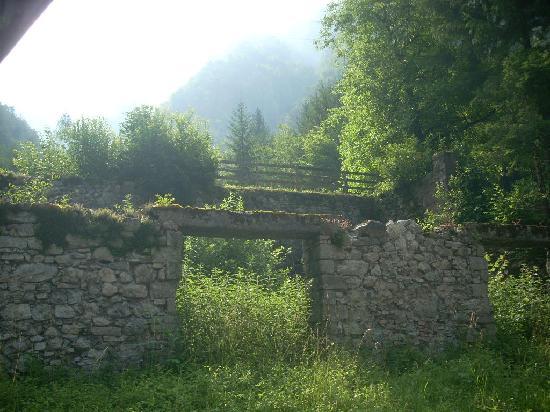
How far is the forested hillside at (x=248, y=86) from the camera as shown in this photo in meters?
106

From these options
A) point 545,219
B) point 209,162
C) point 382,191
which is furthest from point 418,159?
A: point 209,162

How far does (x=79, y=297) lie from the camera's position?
23.2ft

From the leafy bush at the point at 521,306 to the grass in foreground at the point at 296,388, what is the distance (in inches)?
67.8

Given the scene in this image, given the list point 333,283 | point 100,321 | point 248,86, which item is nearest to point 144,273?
point 100,321

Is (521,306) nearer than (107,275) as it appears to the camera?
No

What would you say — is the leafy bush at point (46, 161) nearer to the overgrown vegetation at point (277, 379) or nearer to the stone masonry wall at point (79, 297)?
the stone masonry wall at point (79, 297)

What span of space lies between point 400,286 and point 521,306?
8.85 feet

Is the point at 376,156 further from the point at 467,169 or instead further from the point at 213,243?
the point at 213,243

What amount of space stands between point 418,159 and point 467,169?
7.86 feet

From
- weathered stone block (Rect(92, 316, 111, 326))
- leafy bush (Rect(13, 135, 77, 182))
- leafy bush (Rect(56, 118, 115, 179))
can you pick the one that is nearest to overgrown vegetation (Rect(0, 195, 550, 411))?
weathered stone block (Rect(92, 316, 111, 326))

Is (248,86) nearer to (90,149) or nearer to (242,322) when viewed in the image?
(90,149)

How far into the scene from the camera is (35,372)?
6.48 metres

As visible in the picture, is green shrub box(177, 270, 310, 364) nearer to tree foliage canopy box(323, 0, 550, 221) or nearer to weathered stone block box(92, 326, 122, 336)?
weathered stone block box(92, 326, 122, 336)

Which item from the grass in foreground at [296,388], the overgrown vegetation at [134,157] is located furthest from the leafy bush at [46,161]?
the grass in foreground at [296,388]
